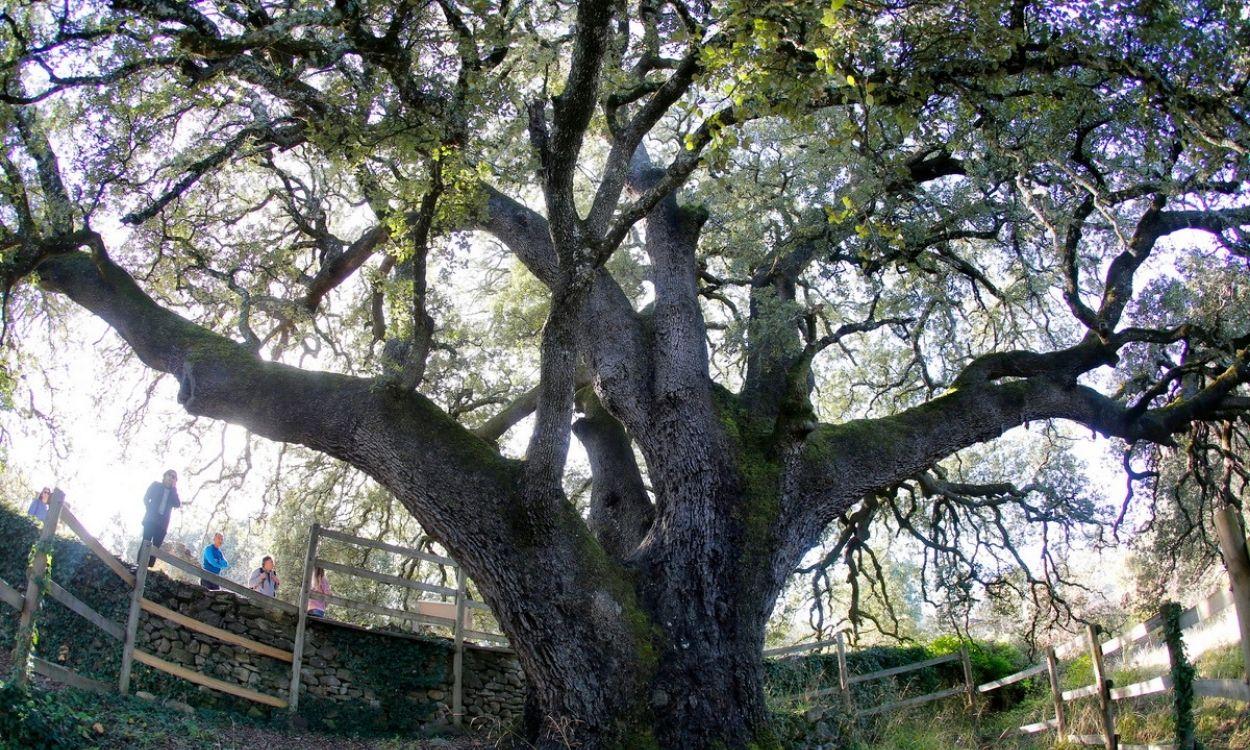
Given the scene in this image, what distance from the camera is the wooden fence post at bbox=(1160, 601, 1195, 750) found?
6.38 metres

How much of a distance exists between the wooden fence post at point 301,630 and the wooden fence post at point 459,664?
5.44 feet

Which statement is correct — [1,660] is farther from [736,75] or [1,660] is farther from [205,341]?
[736,75]

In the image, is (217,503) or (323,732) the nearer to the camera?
(323,732)

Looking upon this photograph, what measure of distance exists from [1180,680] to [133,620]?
359 inches

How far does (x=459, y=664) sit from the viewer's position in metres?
9.99

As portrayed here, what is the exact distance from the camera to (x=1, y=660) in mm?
7719

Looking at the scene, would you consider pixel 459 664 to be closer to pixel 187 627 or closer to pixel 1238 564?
pixel 187 627

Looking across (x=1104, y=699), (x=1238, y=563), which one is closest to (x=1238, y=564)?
(x=1238, y=563)

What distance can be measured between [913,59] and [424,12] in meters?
3.97

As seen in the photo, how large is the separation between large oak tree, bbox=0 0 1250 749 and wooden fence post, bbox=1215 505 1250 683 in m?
2.63

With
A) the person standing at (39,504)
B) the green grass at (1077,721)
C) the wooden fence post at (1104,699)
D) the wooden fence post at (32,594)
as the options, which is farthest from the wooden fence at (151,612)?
the wooden fence post at (1104,699)

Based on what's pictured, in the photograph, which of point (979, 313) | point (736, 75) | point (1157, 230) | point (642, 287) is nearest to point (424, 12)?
point (736, 75)

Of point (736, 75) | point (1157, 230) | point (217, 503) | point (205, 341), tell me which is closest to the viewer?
point (736, 75)

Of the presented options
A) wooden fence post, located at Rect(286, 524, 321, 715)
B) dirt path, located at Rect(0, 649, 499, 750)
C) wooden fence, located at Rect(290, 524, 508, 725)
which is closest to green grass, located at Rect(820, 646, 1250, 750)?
wooden fence, located at Rect(290, 524, 508, 725)
